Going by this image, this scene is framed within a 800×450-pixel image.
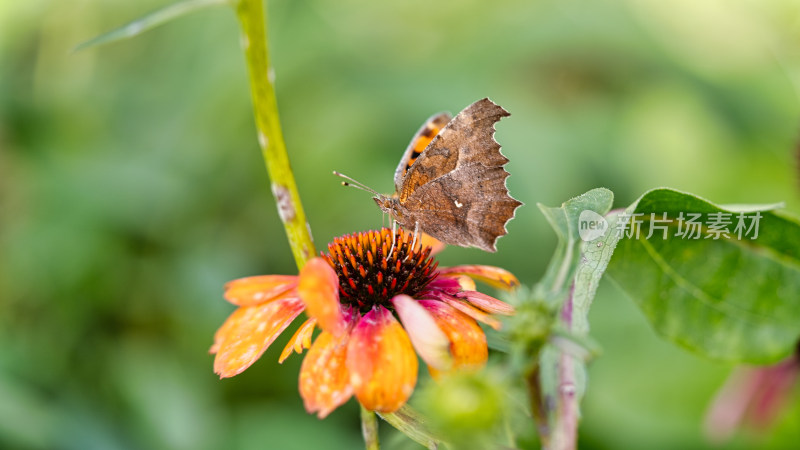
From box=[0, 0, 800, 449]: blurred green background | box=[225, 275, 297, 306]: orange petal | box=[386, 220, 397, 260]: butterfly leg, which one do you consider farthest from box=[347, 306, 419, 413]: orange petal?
box=[0, 0, 800, 449]: blurred green background

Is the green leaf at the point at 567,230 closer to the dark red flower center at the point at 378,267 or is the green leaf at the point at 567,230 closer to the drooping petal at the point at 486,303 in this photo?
the drooping petal at the point at 486,303

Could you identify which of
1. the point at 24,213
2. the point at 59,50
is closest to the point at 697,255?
the point at 24,213

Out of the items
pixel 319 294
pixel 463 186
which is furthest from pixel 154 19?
pixel 463 186

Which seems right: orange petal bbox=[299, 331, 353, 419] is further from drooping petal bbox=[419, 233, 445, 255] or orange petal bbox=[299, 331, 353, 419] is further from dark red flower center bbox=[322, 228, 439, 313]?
drooping petal bbox=[419, 233, 445, 255]

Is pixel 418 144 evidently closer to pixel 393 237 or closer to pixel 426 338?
pixel 393 237

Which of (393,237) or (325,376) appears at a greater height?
(393,237)

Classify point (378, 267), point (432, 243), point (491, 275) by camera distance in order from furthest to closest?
point (432, 243)
point (378, 267)
point (491, 275)
